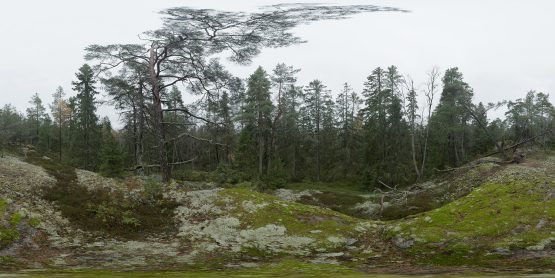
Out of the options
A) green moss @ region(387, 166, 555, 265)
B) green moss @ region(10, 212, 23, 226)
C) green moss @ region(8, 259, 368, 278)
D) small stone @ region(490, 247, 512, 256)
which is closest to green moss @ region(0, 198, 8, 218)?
green moss @ region(10, 212, 23, 226)

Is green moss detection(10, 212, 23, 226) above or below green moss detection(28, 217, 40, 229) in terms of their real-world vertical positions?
above

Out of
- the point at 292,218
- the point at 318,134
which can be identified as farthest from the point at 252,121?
the point at 292,218

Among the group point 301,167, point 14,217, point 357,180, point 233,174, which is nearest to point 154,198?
point 14,217

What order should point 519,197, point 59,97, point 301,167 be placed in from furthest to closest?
1. point 59,97
2. point 301,167
3. point 519,197

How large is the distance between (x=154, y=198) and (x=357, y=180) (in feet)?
151

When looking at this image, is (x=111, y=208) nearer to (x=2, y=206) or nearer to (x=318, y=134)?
(x=2, y=206)

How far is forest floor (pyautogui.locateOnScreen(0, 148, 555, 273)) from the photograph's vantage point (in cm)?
1444

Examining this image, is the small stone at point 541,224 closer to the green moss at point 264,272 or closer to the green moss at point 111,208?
the green moss at point 264,272

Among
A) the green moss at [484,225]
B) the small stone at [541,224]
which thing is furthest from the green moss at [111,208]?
the small stone at [541,224]

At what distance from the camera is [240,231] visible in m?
18.4

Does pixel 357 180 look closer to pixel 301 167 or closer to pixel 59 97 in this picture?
pixel 301 167

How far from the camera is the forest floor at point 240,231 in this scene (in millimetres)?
14438

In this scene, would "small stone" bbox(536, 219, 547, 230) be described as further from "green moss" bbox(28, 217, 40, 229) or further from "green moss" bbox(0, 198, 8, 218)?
"green moss" bbox(0, 198, 8, 218)

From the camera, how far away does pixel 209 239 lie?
17.8m
